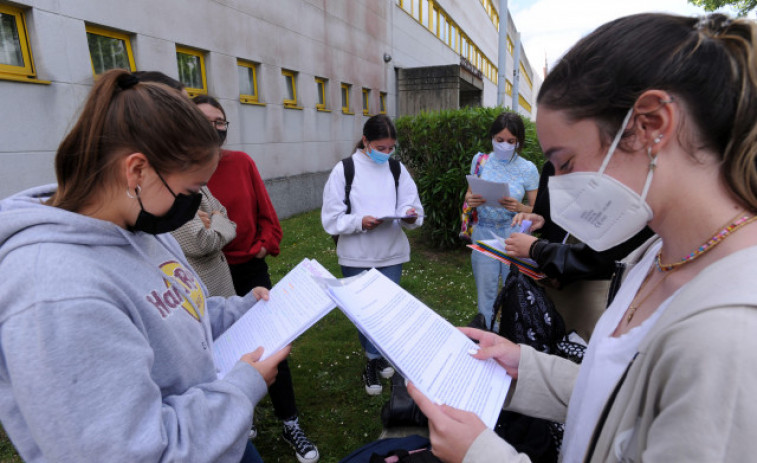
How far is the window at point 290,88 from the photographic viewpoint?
9.93 meters

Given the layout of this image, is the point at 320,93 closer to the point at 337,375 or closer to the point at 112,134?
the point at 337,375

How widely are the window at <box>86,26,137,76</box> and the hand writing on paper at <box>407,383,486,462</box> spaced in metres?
6.01

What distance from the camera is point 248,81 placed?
345 inches

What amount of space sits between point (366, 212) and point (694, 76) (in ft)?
8.68

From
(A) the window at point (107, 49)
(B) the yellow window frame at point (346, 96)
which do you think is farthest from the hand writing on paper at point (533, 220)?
(B) the yellow window frame at point (346, 96)

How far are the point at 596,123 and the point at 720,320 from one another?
0.49m

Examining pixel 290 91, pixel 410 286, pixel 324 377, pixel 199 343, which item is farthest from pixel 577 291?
pixel 290 91

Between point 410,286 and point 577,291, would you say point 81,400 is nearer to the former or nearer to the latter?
point 577,291

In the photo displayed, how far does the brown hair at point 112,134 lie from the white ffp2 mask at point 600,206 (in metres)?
1.11

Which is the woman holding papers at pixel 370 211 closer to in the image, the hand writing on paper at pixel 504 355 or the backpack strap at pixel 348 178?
the backpack strap at pixel 348 178

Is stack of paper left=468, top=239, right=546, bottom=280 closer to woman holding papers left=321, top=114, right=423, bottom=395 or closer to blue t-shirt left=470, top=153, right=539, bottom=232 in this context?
woman holding papers left=321, top=114, right=423, bottom=395

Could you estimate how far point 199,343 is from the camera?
4.28ft

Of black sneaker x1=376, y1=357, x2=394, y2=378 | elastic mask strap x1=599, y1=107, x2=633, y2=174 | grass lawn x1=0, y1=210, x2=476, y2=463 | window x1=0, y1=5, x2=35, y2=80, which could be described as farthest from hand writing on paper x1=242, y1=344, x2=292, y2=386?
window x1=0, y1=5, x2=35, y2=80

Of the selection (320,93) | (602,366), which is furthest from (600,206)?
(320,93)
